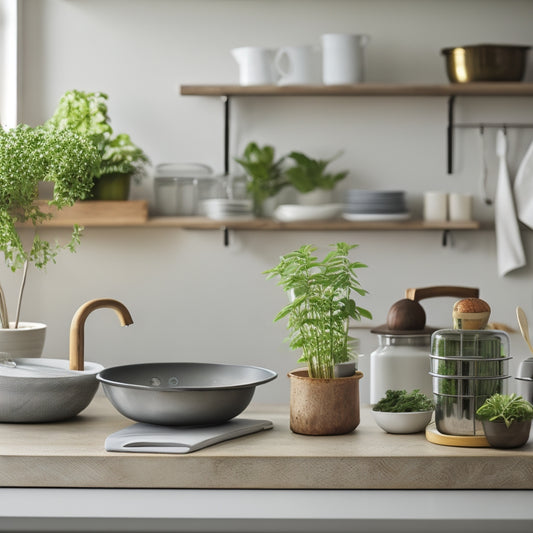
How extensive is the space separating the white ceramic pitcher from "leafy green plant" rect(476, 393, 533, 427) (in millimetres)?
2015

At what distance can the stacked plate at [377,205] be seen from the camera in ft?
10.6

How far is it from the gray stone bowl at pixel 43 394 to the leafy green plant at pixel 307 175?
175 cm

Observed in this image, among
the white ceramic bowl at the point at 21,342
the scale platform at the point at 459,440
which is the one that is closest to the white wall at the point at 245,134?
the white ceramic bowl at the point at 21,342

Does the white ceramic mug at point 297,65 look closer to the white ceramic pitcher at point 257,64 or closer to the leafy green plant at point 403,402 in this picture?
the white ceramic pitcher at point 257,64

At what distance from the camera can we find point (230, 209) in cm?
323

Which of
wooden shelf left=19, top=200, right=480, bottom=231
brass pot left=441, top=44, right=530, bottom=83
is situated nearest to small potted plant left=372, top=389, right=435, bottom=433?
wooden shelf left=19, top=200, right=480, bottom=231

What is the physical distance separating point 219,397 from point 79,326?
413 millimetres

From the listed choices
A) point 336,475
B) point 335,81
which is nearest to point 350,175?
point 335,81

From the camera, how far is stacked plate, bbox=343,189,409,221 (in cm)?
325

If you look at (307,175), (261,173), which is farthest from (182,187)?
(307,175)

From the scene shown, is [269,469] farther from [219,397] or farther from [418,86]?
[418,86]

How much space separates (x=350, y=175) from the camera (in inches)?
136

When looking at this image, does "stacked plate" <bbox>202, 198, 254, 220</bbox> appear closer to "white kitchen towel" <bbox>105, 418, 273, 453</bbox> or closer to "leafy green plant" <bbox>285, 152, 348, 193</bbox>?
"leafy green plant" <bbox>285, 152, 348, 193</bbox>

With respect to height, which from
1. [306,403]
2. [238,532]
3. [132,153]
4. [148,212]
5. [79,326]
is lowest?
[238,532]
